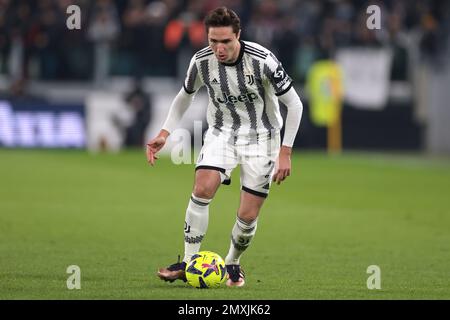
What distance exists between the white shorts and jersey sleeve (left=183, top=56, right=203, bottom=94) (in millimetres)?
373

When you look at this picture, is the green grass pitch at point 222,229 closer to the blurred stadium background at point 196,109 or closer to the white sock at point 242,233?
the blurred stadium background at point 196,109

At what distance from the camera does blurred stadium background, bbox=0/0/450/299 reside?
A: 15211 millimetres

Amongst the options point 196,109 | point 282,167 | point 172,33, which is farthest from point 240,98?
point 172,33

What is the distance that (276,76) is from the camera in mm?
8469

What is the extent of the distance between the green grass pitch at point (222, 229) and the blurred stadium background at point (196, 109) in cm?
8

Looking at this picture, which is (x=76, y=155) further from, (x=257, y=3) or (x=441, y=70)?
(x=441, y=70)

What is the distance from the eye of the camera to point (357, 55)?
84.4 feet

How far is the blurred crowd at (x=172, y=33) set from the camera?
24.6 meters

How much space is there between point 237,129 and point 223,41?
0.78 meters

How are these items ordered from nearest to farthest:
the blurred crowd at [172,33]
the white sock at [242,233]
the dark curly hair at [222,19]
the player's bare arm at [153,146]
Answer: the dark curly hair at [222,19]
the player's bare arm at [153,146]
the white sock at [242,233]
the blurred crowd at [172,33]

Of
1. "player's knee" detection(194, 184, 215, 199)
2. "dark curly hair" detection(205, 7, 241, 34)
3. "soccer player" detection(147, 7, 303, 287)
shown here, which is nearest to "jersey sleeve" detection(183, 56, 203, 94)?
"soccer player" detection(147, 7, 303, 287)

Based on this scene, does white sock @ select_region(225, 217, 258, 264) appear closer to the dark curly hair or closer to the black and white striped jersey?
the black and white striped jersey

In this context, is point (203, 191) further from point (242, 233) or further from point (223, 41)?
point (223, 41)

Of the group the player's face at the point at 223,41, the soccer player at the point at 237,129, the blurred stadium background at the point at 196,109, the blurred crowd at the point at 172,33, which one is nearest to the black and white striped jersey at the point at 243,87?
the soccer player at the point at 237,129
